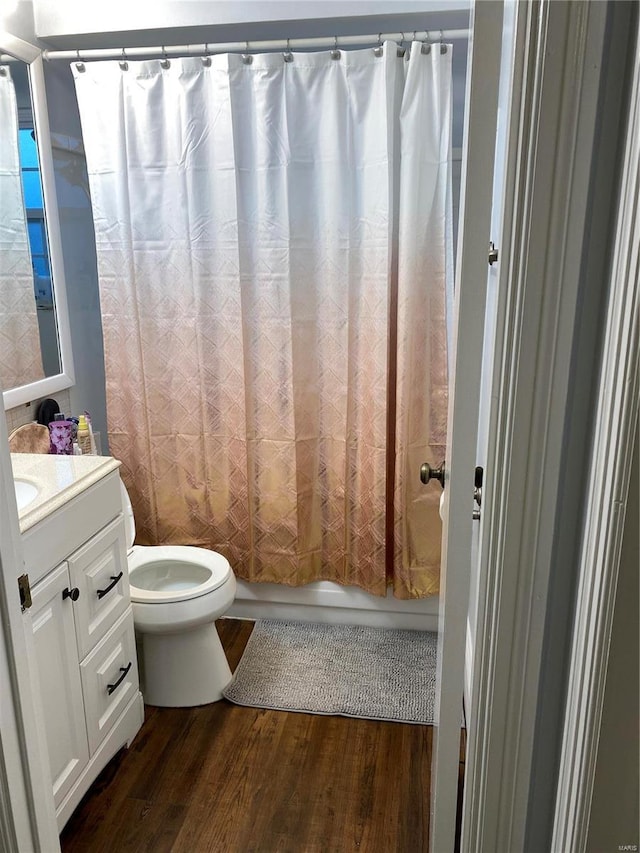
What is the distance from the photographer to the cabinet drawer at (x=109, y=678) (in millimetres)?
1694

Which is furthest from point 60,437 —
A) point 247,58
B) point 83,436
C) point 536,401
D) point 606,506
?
point 606,506

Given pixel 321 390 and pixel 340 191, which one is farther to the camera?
pixel 321 390

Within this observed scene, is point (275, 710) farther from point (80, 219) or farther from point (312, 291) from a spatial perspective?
point (80, 219)

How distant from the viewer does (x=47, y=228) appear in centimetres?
228

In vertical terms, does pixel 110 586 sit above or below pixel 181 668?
above

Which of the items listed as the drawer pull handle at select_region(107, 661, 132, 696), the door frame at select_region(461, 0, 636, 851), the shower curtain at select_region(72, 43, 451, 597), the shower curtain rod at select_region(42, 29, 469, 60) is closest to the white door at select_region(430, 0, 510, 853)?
the door frame at select_region(461, 0, 636, 851)

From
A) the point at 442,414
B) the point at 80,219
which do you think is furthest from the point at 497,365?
the point at 80,219

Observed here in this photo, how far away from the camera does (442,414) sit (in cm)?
234

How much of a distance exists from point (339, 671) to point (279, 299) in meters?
1.31

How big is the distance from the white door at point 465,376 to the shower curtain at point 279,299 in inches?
45.9

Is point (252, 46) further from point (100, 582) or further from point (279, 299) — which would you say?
point (100, 582)

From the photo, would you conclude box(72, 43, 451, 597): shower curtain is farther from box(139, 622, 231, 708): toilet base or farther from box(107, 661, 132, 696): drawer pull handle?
box(107, 661, 132, 696): drawer pull handle

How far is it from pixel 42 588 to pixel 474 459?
1.00 metres

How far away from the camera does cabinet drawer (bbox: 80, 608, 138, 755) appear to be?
1694mm
